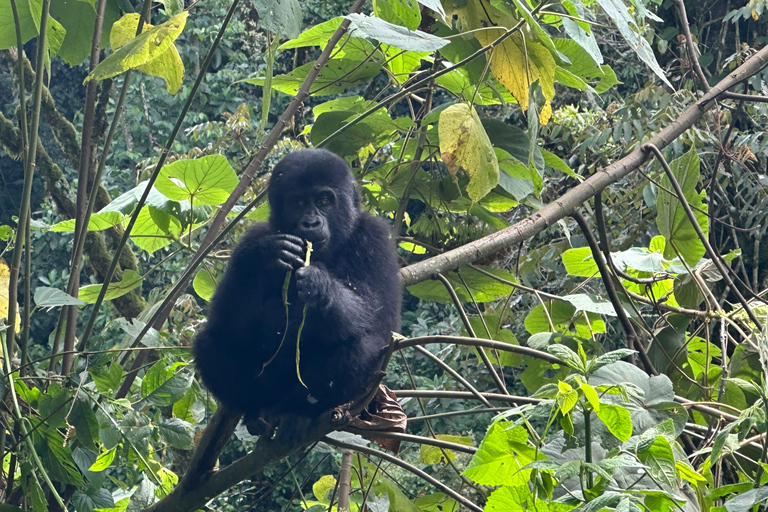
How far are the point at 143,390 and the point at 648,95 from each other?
187 inches

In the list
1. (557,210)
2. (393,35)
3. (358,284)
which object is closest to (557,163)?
(557,210)

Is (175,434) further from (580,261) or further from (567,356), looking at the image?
(580,261)

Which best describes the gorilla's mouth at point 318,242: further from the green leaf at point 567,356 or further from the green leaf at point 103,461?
the green leaf at point 567,356

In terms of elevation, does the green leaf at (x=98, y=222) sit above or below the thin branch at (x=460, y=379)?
above

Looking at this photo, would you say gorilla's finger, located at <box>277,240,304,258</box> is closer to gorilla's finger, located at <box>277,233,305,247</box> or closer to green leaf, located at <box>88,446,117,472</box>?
gorilla's finger, located at <box>277,233,305,247</box>

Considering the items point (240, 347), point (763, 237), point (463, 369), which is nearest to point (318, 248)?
point (240, 347)

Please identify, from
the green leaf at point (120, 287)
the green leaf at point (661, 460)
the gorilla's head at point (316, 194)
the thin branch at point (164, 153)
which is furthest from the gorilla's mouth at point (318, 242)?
the green leaf at point (661, 460)

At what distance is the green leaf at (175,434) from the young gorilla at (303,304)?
30cm

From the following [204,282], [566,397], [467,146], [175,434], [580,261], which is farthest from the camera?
[204,282]

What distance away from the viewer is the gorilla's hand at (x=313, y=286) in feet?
7.72

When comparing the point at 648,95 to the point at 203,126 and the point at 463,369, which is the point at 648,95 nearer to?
the point at 463,369

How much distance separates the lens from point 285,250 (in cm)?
237

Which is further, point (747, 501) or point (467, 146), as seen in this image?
point (467, 146)

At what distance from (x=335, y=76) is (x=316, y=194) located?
0.41 meters
